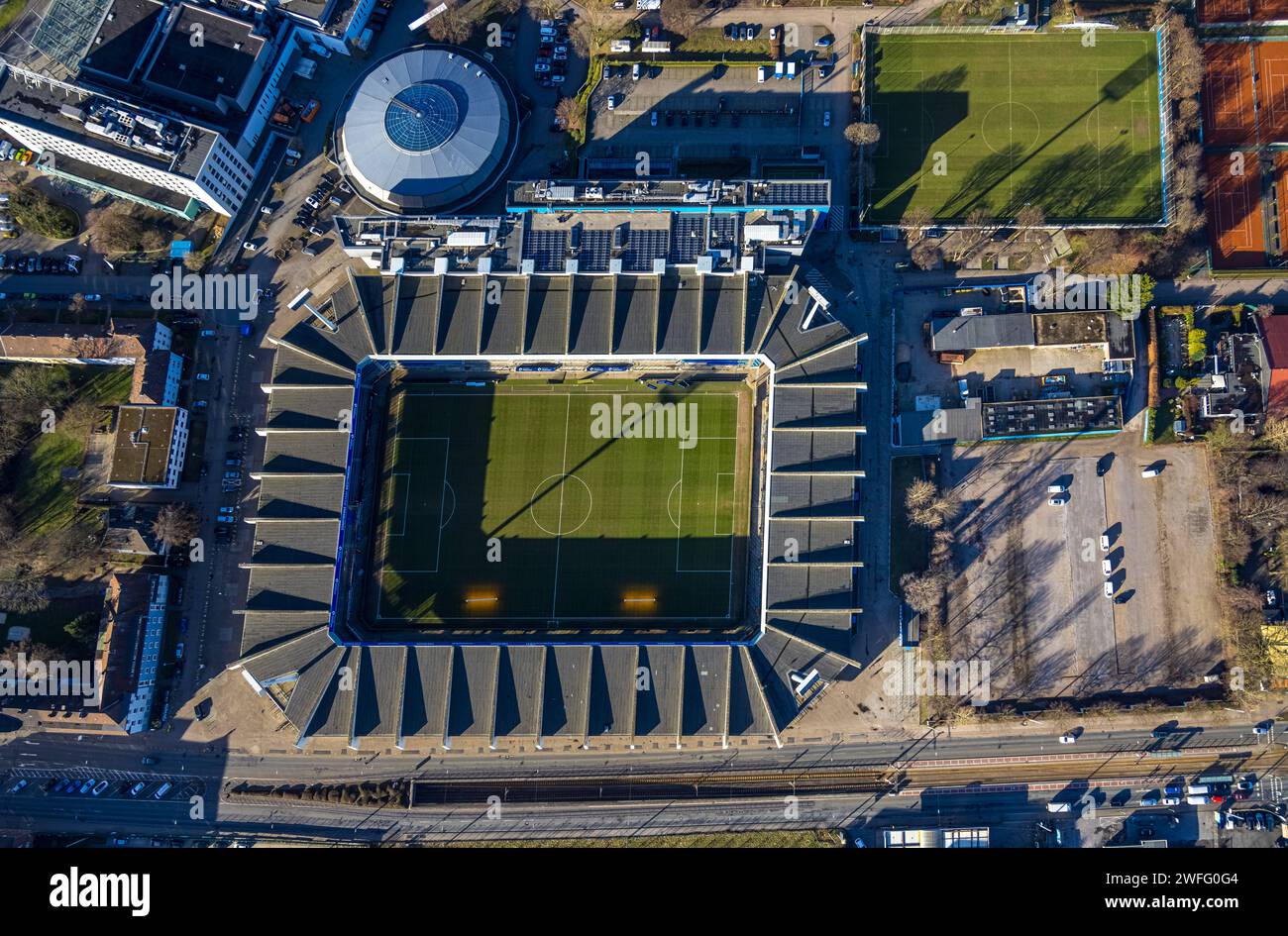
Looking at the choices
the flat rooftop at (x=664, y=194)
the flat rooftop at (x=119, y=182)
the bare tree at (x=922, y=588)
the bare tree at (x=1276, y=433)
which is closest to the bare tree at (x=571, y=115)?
the flat rooftop at (x=664, y=194)

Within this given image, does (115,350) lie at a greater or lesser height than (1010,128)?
lesser

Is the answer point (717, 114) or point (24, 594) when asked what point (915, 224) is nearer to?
point (717, 114)

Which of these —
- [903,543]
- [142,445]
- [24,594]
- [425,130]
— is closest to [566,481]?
[903,543]

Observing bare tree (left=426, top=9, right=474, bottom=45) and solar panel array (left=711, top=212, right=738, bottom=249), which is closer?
solar panel array (left=711, top=212, right=738, bottom=249)

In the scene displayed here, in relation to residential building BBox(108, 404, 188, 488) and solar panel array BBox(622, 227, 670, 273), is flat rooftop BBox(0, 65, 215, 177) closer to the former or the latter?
residential building BBox(108, 404, 188, 488)

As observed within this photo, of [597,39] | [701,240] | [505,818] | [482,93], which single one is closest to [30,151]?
[482,93]

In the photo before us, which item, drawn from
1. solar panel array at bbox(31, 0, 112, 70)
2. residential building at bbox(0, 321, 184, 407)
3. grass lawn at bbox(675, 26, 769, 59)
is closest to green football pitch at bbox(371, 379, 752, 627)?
residential building at bbox(0, 321, 184, 407)
